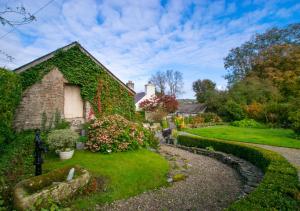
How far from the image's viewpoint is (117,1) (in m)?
7.27

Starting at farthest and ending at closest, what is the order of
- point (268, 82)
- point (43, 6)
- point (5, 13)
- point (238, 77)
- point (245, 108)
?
point (238, 77) < point (268, 82) < point (245, 108) < point (43, 6) < point (5, 13)

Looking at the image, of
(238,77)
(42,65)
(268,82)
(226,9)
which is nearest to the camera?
(226,9)

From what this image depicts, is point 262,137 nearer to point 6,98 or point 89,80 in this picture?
point 89,80

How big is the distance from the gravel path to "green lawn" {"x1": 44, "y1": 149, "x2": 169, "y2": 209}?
0.30m

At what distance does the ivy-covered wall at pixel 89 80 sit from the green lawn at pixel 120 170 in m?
4.15

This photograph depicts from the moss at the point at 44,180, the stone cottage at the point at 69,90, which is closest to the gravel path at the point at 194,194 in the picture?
the moss at the point at 44,180

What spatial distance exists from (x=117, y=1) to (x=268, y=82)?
90.2 feet

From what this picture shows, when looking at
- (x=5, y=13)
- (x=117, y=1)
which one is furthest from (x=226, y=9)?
(x=5, y=13)

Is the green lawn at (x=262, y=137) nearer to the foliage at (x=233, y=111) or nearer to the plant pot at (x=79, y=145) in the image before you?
the foliage at (x=233, y=111)

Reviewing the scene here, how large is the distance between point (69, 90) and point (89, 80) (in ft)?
4.34

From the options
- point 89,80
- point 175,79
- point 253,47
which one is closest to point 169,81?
point 175,79

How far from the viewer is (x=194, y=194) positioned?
506 cm

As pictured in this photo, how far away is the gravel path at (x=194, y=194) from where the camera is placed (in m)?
4.45

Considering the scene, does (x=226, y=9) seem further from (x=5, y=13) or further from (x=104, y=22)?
(x=5, y=13)
